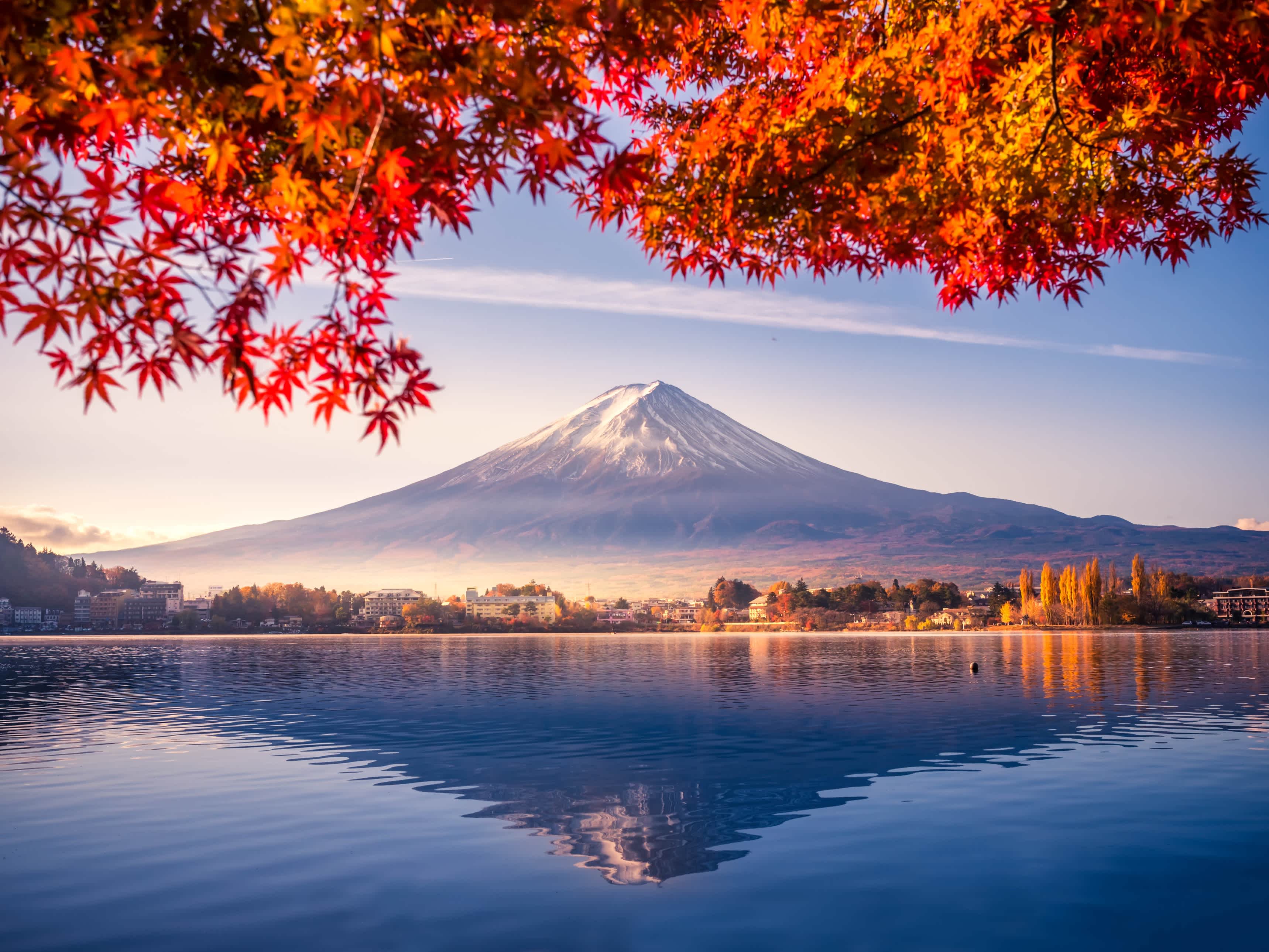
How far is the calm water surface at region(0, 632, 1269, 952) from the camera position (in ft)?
28.5

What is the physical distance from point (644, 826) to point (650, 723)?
14.0 metres

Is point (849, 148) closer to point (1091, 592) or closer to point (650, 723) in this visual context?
point (650, 723)

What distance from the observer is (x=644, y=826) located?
12.9 meters

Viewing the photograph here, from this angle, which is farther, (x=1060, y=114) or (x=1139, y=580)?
(x=1139, y=580)

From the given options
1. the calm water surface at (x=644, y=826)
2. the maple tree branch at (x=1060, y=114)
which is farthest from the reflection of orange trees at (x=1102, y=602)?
the maple tree branch at (x=1060, y=114)

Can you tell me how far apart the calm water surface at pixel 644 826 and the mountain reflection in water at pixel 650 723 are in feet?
0.48

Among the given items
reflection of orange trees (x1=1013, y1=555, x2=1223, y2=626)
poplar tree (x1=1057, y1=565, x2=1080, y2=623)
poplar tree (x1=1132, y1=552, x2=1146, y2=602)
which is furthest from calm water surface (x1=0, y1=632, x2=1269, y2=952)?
poplar tree (x1=1132, y1=552, x2=1146, y2=602)

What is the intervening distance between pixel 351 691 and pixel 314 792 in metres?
27.2

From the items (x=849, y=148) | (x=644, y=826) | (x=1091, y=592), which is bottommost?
(x=1091, y=592)

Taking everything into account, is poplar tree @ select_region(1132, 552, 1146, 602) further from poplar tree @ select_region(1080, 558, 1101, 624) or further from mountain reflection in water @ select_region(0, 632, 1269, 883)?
mountain reflection in water @ select_region(0, 632, 1269, 883)

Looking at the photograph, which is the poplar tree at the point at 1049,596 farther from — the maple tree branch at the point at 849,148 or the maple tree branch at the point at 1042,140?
the maple tree branch at the point at 849,148

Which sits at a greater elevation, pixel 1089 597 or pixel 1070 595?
pixel 1070 595

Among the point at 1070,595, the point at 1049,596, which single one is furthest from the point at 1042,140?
the point at 1049,596

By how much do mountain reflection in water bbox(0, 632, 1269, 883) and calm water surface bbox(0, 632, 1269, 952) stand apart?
0.48 ft
